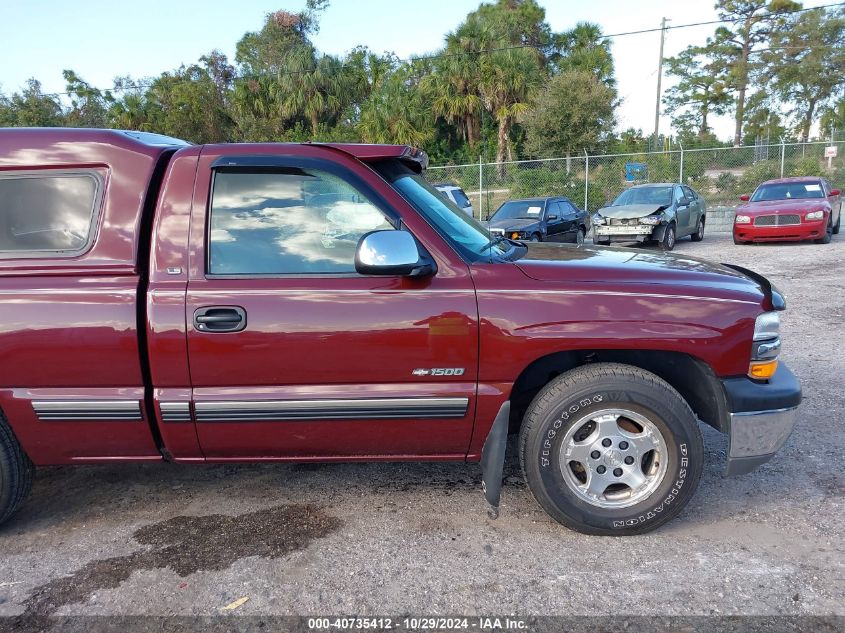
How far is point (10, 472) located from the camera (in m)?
3.11

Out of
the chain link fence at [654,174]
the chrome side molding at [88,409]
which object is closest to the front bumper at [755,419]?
the chrome side molding at [88,409]

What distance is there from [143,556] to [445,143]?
34457mm

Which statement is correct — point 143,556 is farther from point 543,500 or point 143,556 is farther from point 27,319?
point 543,500

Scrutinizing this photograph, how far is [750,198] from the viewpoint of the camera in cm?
1510

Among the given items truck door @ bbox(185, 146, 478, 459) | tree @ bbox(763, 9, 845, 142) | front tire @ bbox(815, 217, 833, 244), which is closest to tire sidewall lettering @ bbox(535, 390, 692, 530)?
truck door @ bbox(185, 146, 478, 459)

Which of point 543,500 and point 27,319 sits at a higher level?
point 27,319

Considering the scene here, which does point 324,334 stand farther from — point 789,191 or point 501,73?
point 501,73

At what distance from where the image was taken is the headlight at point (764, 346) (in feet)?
9.82

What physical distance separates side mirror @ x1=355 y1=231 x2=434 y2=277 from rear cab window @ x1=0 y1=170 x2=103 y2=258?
1373 mm

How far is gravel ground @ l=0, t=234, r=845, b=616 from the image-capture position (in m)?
2.63

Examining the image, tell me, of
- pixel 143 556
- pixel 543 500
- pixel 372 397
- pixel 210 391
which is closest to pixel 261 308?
pixel 210 391

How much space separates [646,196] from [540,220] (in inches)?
121

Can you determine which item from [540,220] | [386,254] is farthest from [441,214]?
[540,220]

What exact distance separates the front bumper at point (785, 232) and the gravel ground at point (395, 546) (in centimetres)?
1129
